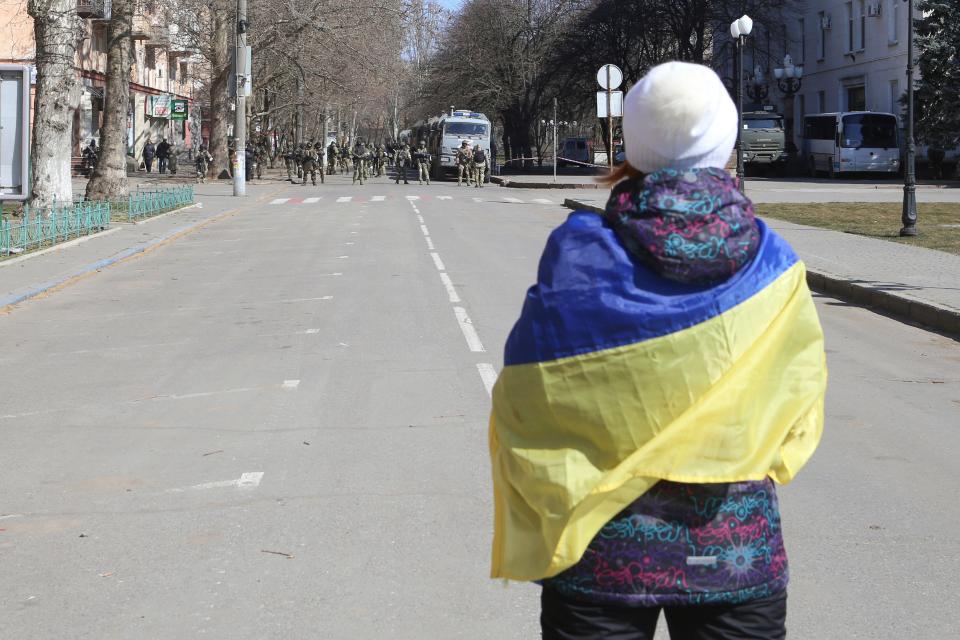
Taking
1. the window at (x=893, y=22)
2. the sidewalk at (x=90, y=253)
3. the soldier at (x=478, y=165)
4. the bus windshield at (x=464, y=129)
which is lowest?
the sidewalk at (x=90, y=253)

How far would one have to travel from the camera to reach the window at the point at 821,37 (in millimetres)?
58625

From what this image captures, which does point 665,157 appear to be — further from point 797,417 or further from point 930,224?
point 930,224

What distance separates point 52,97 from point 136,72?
4259 centimetres

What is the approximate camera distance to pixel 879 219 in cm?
2544

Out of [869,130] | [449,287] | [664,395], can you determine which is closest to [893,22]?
[869,130]

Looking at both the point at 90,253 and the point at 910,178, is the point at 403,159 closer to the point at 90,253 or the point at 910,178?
the point at 90,253

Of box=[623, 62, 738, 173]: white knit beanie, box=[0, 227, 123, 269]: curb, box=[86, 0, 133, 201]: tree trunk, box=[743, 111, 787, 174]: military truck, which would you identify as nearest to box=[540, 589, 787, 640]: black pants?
box=[623, 62, 738, 173]: white knit beanie

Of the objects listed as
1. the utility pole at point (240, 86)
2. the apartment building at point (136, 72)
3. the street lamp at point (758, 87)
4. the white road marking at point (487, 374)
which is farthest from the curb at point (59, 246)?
the street lamp at point (758, 87)

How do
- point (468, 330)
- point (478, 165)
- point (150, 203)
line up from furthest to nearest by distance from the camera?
point (478, 165), point (150, 203), point (468, 330)

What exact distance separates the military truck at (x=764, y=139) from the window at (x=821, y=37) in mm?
9126

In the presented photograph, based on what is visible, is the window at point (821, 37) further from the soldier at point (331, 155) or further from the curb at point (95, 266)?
the curb at point (95, 266)

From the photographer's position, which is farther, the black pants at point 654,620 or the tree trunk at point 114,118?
the tree trunk at point 114,118

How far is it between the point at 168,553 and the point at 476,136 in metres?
53.5

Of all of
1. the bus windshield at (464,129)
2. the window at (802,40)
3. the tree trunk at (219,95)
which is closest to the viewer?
the tree trunk at (219,95)
